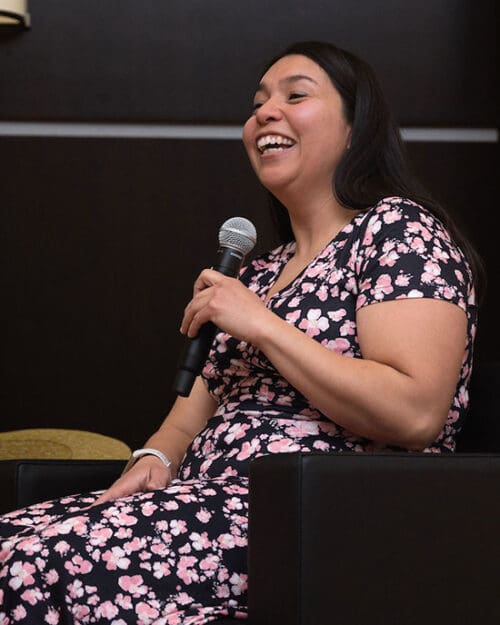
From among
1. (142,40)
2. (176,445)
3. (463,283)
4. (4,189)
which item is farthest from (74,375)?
(463,283)

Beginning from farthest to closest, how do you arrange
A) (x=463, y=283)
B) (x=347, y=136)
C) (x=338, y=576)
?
1. (x=347, y=136)
2. (x=463, y=283)
3. (x=338, y=576)

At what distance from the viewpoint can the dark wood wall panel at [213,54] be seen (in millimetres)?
3264

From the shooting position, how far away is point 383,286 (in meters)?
1.78

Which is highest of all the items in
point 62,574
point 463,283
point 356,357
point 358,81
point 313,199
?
point 358,81

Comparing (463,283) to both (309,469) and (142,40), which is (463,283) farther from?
(142,40)

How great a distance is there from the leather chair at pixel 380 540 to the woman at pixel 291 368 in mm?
159

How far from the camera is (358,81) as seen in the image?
210 centimetres

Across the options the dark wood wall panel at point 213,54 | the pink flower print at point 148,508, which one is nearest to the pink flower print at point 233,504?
the pink flower print at point 148,508

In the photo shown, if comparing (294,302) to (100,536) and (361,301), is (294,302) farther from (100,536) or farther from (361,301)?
(100,536)

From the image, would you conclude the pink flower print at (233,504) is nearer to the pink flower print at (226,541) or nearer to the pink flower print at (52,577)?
the pink flower print at (226,541)

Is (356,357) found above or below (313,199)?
below

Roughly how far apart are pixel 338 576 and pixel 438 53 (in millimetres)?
2175

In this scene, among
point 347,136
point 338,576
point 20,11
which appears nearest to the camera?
point 338,576

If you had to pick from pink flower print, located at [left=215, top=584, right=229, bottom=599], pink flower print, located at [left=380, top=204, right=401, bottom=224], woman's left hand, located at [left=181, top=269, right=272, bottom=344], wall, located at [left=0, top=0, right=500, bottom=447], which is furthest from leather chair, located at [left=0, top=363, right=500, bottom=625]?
wall, located at [left=0, top=0, right=500, bottom=447]
